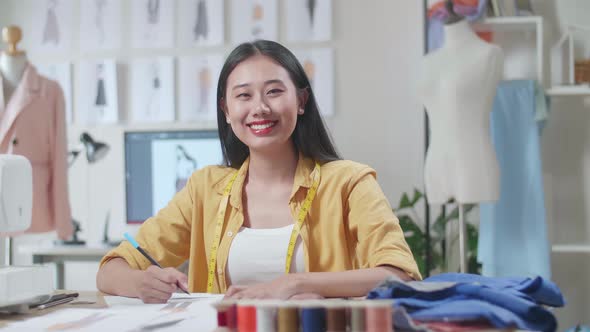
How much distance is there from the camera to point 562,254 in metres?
4.12

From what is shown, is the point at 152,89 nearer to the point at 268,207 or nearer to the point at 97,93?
the point at 97,93

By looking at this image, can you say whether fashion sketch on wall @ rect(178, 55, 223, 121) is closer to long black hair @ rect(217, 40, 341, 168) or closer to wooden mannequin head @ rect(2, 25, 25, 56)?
wooden mannequin head @ rect(2, 25, 25, 56)

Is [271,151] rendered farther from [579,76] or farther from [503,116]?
[579,76]

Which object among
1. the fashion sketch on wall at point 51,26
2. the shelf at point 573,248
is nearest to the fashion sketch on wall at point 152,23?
the fashion sketch on wall at point 51,26

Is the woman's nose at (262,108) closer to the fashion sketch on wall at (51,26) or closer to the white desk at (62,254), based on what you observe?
the white desk at (62,254)

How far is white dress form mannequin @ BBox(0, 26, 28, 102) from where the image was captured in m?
3.86

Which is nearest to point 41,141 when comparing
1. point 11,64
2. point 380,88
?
point 11,64

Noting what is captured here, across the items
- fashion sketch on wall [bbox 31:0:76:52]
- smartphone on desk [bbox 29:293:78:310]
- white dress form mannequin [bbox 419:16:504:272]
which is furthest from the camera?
fashion sketch on wall [bbox 31:0:76:52]

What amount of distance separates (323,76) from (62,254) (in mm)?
1867

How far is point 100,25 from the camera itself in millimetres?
4844

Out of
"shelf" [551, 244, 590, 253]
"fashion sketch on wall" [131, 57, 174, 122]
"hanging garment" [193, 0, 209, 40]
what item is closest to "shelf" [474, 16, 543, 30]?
"shelf" [551, 244, 590, 253]

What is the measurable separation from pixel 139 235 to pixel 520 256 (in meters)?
2.28

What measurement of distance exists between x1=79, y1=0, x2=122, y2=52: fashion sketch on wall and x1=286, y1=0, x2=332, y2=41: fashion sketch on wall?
118 cm

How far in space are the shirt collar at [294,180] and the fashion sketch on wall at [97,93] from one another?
9.71ft
